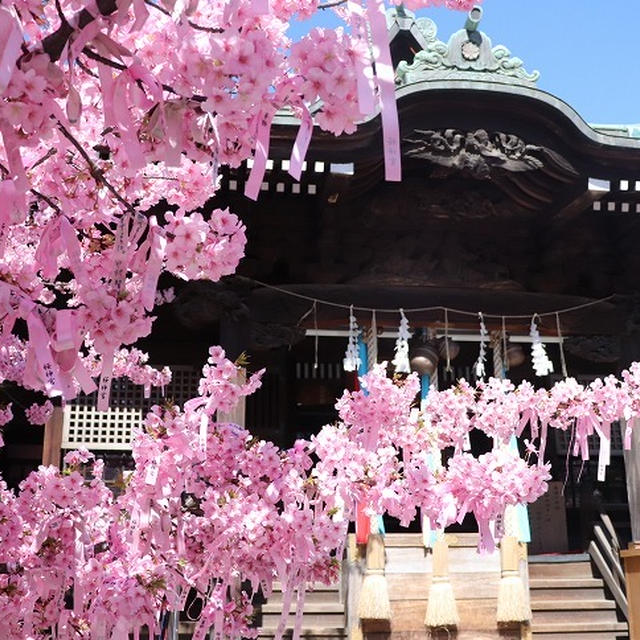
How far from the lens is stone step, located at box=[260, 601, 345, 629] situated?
7977mm

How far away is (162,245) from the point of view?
301cm

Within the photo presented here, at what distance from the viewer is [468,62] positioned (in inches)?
294

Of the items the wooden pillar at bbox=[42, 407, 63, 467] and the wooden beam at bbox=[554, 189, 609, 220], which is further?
the wooden pillar at bbox=[42, 407, 63, 467]

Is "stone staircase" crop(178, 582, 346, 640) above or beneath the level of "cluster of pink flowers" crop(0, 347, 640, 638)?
beneath

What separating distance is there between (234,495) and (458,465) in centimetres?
150

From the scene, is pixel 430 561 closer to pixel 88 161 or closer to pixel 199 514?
pixel 199 514

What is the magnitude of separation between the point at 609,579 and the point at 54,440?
6.01m

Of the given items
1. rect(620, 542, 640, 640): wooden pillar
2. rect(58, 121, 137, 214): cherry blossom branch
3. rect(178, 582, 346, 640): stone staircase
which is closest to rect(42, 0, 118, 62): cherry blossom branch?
rect(58, 121, 137, 214): cherry blossom branch

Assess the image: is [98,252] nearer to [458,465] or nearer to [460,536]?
[458,465]

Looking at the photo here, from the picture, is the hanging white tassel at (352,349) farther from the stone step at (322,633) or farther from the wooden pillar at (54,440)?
the wooden pillar at (54,440)

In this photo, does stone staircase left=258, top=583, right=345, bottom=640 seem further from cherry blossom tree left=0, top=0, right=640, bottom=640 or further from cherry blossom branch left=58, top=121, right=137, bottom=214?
cherry blossom branch left=58, top=121, right=137, bottom=214

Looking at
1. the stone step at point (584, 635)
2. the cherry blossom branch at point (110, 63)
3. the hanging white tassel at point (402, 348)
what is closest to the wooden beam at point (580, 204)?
the hanging white tassel at point (402, 348)

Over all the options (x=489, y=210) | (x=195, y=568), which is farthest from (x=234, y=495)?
(x=489, y=210)

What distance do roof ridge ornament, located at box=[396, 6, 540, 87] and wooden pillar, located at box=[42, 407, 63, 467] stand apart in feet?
14.9
